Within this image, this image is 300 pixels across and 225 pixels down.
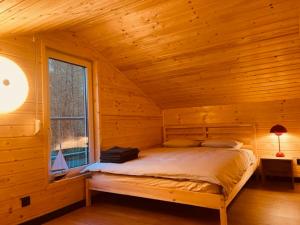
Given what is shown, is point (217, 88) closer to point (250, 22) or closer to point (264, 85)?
point (264, 85)

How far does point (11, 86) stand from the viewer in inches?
87.5

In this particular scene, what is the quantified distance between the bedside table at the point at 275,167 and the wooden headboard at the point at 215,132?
292 millimetres

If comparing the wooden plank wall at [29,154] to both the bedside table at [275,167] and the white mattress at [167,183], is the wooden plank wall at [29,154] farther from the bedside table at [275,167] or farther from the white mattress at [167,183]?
the bedside table at [275,167]

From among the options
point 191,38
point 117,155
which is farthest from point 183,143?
point 191,38

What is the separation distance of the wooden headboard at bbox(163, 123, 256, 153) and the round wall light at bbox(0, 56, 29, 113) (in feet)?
10.2

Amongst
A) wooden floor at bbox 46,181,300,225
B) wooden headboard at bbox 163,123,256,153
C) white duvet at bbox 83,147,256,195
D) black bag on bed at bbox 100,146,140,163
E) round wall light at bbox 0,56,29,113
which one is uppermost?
round wall light at bbox 0,56,29,113

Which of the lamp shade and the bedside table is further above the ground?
the lamp shade

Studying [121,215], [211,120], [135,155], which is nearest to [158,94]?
[211,120]

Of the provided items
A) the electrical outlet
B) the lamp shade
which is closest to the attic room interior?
the electrical outlet

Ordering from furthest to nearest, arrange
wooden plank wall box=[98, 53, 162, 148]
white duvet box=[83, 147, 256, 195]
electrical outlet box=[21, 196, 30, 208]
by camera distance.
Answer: wooden plank wall box=[98, 53, 162, 148] < electrical outlet box=[21, 196, 30, 208] < white duvet box=[83, 147, 256, 195]

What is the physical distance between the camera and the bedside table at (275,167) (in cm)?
376

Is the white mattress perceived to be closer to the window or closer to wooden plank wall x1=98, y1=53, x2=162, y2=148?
the window

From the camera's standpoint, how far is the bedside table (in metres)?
3.76

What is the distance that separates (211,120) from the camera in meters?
4.48
